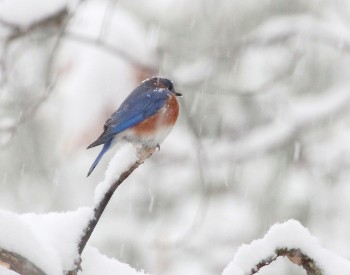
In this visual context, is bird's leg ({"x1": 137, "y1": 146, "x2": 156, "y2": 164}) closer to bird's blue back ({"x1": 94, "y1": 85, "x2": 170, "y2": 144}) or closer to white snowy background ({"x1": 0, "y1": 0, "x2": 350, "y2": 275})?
bird's blue back ({"x1": 94, "y1": 85, "x2": 170, "y2": 144})

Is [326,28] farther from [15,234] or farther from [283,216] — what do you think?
[15,234]

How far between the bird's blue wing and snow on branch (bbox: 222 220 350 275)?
1.17 meters

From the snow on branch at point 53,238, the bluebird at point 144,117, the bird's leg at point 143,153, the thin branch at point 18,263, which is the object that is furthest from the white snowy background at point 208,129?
the thin branch at point 18,263

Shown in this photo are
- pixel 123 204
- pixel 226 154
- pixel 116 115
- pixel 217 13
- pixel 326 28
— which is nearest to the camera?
pixel 116 115

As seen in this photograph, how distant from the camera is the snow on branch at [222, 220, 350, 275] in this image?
1.14 m

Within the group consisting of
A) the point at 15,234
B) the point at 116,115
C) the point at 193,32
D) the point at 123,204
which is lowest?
the point at 15,234

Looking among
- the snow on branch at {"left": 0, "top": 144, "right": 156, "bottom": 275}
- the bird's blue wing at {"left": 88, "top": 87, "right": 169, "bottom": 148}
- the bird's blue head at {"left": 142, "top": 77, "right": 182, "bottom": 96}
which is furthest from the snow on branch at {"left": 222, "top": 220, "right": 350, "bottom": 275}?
the bird's blue head at {"left": 142, "top": 77, "right": 182, "bottom": 96}

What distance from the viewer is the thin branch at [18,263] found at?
1053 millimetres

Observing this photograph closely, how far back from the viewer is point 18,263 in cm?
107

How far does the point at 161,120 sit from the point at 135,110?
0.32 ft

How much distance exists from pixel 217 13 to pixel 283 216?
74.1 inches

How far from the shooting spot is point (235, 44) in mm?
4504

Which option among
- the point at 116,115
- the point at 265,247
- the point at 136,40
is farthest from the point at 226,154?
the point at 265,247

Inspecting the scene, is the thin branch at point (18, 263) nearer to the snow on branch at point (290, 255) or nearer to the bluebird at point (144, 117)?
the snow on branch at point (290, 255)
